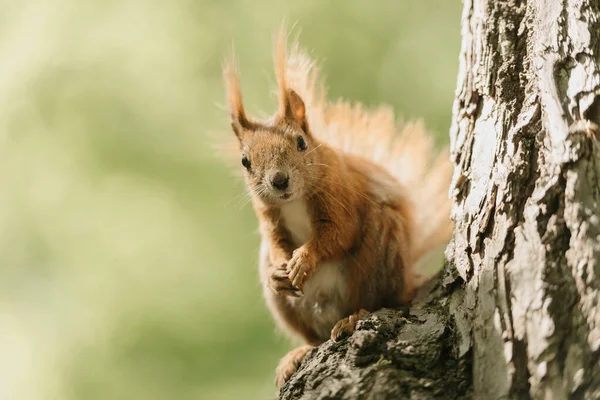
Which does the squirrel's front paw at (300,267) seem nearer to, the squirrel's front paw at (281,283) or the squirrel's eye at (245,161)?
the squirrel's front paw at (281,283)

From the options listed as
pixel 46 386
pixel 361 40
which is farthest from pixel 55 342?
pixel 361 40

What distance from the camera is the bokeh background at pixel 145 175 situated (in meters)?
3.95

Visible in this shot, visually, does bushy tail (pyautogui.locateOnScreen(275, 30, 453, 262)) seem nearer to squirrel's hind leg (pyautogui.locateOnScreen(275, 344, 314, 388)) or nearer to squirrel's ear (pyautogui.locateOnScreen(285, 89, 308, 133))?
squirrel's ear (pyautogui.locateOnScreen(285, 89, 308, 133))

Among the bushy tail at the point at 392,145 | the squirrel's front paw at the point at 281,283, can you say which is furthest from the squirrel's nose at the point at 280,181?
the bushy tail at the point at 392,145

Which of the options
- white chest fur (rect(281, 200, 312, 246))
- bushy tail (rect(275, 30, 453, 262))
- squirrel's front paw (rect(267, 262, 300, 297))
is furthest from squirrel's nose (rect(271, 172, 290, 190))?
bushy tail (rect(275, 30, 453, 262))

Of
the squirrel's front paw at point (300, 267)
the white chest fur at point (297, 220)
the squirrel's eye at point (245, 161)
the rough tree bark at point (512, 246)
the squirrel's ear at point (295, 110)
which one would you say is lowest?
the rough tree bark at point (512, 246)

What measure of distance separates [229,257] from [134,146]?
865 mm

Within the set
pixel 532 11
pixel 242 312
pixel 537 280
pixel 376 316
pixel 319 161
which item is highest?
pixel 242 312

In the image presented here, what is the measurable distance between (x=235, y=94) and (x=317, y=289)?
84 cm

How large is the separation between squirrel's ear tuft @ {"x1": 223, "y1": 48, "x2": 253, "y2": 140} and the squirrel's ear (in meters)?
0.18

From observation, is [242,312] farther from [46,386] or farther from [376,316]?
[376,316]

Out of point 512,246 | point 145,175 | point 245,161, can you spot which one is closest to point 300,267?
point 245,161

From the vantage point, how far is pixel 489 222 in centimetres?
196

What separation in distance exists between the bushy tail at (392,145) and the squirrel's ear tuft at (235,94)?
21 centimetres
